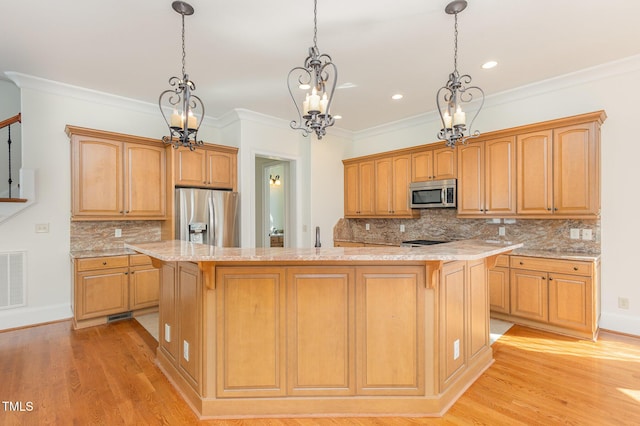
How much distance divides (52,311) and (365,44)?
15.7 feet

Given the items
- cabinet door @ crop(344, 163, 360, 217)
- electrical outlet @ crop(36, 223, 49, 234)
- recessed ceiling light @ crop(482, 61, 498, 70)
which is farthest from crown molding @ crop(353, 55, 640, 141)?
electrical outlet @ crop(36, 223, 49, 234)

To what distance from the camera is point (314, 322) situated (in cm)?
219

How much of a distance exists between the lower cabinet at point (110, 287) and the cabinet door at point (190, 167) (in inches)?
46.4

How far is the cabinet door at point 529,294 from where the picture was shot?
11.9 ft

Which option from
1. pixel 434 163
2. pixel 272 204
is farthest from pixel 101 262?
pixel 434 163

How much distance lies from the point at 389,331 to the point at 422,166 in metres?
3.43

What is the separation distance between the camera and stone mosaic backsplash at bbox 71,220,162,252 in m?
4.23

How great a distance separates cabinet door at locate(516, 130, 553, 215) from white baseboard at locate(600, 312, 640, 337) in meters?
1.32

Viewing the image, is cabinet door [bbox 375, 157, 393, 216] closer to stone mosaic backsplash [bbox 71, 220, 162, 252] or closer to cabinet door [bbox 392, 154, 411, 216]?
cabinet door [bbox 392, 154, 411, 216]

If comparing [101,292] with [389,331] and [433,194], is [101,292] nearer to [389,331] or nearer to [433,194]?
[389,331]

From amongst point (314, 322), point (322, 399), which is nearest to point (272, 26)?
point (314, 322)

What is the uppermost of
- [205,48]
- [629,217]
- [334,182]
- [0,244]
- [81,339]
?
[205,48]

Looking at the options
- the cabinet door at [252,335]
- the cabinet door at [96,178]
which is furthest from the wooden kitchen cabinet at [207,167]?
the cabinet door at [252,335]

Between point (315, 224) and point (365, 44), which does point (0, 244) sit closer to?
point (315, 224)
